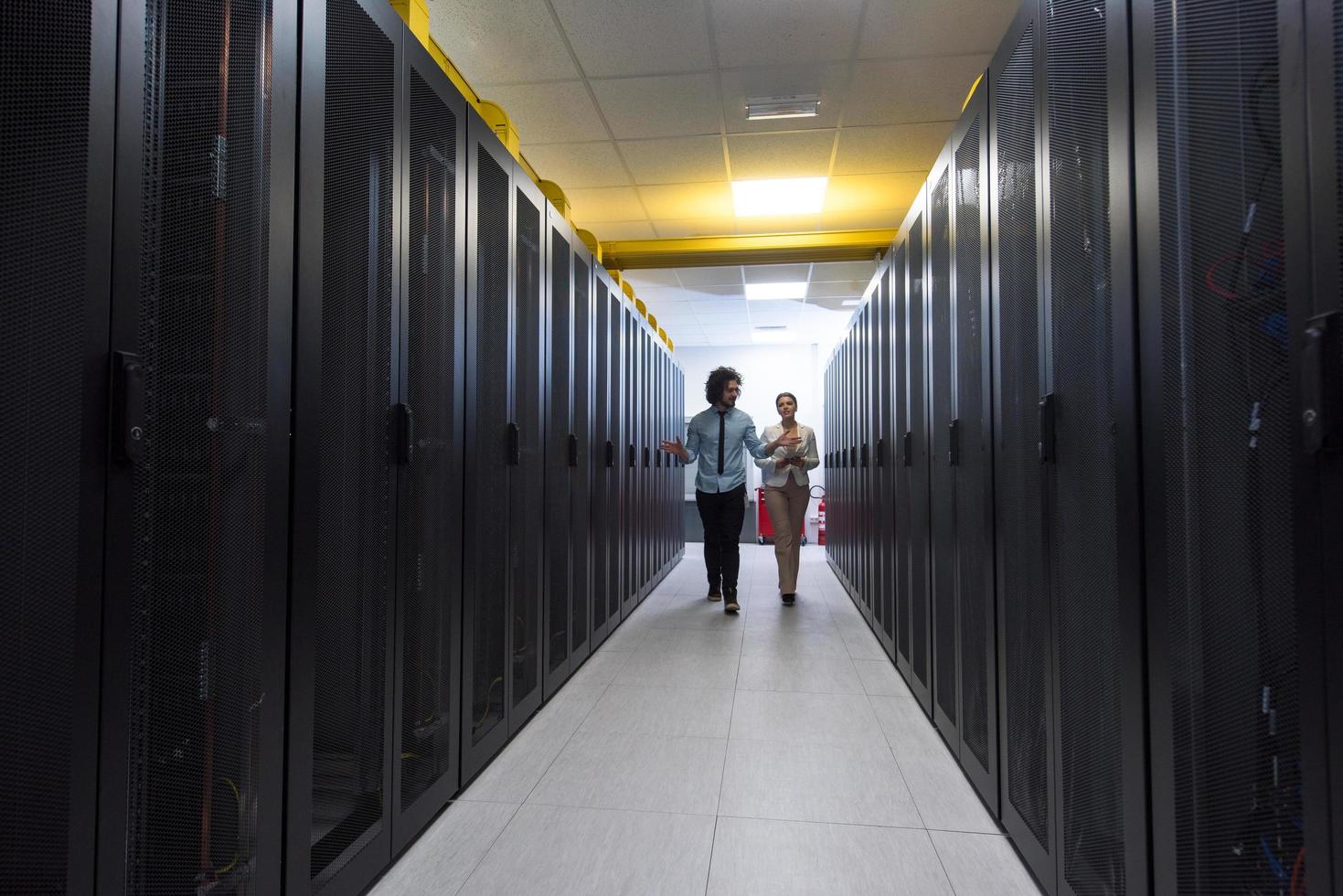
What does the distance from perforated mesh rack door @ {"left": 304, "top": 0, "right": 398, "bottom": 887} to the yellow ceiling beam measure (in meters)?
4.13

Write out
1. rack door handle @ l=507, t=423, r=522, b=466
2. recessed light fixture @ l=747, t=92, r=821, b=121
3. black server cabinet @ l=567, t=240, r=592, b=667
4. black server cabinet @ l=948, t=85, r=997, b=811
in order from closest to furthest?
black server cabinet @ l=948, t=85, r=997, b=811 → rack door handle @ l=507, t=423, r=522, b=466 → black server cabinet @ l=567, t=240, r=592, b=667 → recessed light fixture @ l=747, t=92, r=821, b=121

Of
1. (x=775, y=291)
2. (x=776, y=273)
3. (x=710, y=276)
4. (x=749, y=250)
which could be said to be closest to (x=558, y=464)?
(x=749, y=250)

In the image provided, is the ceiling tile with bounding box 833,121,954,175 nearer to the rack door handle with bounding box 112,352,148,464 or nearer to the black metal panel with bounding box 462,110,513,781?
the black metal panel with bounding box 462,110,513,781

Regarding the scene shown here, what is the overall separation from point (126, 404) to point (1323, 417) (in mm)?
1261

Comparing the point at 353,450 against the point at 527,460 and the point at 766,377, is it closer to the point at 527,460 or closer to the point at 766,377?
the point at 527,460

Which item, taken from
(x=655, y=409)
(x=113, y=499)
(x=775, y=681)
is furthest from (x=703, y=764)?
(x=655, y=409)

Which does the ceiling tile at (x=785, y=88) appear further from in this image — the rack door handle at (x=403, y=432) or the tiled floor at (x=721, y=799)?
the tiled floor at (x=721, y=799)

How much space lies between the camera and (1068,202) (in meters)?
1.21

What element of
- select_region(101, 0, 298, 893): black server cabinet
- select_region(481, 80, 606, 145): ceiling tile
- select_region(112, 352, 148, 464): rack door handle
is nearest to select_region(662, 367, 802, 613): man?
select_region(481, 80, 606, 145): ceiling tile

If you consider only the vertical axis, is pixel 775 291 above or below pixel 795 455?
above

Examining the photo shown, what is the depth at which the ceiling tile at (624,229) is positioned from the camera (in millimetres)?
5207

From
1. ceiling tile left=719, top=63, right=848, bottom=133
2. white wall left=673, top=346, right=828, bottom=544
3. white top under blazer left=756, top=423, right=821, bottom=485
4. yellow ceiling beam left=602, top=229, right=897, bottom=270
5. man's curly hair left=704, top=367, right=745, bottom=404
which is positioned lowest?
white top under blazer left=756, top=423, right=821, bottom=485

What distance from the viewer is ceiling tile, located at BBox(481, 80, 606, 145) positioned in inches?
132

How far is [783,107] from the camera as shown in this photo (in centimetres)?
349
